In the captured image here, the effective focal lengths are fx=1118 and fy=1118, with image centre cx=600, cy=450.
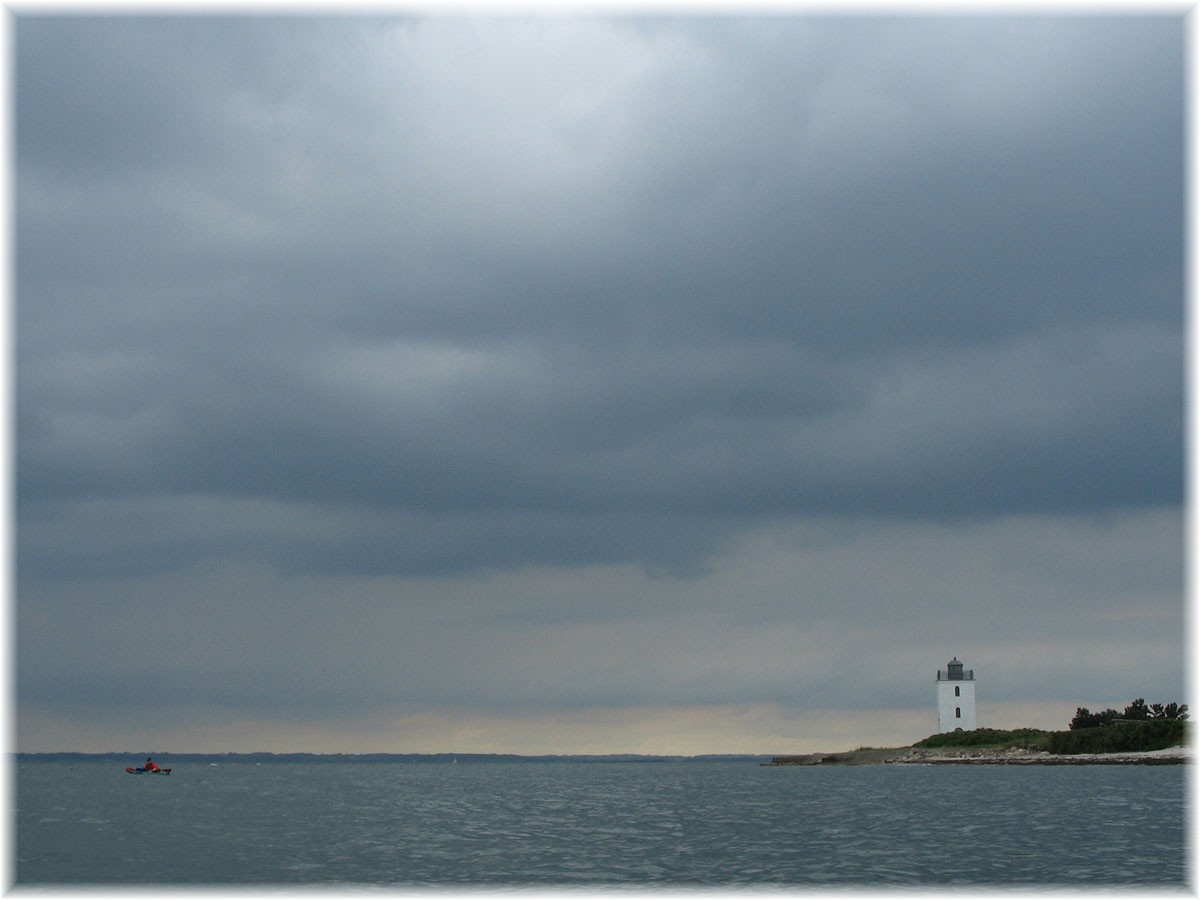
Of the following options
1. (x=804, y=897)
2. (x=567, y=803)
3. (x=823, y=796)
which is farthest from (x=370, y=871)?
(x=823, y=796)

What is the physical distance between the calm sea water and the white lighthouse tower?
88.6 metres

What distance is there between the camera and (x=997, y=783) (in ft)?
379

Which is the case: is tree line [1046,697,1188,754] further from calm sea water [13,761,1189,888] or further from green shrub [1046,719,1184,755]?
calm sea water [13,761,1189,888]

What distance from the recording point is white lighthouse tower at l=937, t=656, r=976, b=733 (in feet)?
620

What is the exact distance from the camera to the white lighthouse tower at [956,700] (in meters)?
189

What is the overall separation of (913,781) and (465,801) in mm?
53270

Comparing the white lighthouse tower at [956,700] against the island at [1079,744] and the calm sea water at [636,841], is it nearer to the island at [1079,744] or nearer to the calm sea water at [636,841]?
the island at [1079,744]

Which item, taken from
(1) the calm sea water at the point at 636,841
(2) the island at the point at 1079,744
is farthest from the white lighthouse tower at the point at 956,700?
(1) the calm sea water at the point at 636,841

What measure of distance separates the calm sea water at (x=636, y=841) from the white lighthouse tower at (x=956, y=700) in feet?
291

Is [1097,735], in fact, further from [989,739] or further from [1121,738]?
[989,739]

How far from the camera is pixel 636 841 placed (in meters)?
57.6

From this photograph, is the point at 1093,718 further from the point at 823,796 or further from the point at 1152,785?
the point at 823,796

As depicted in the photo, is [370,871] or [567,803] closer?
[370,871]

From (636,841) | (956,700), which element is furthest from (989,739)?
(636,841)
